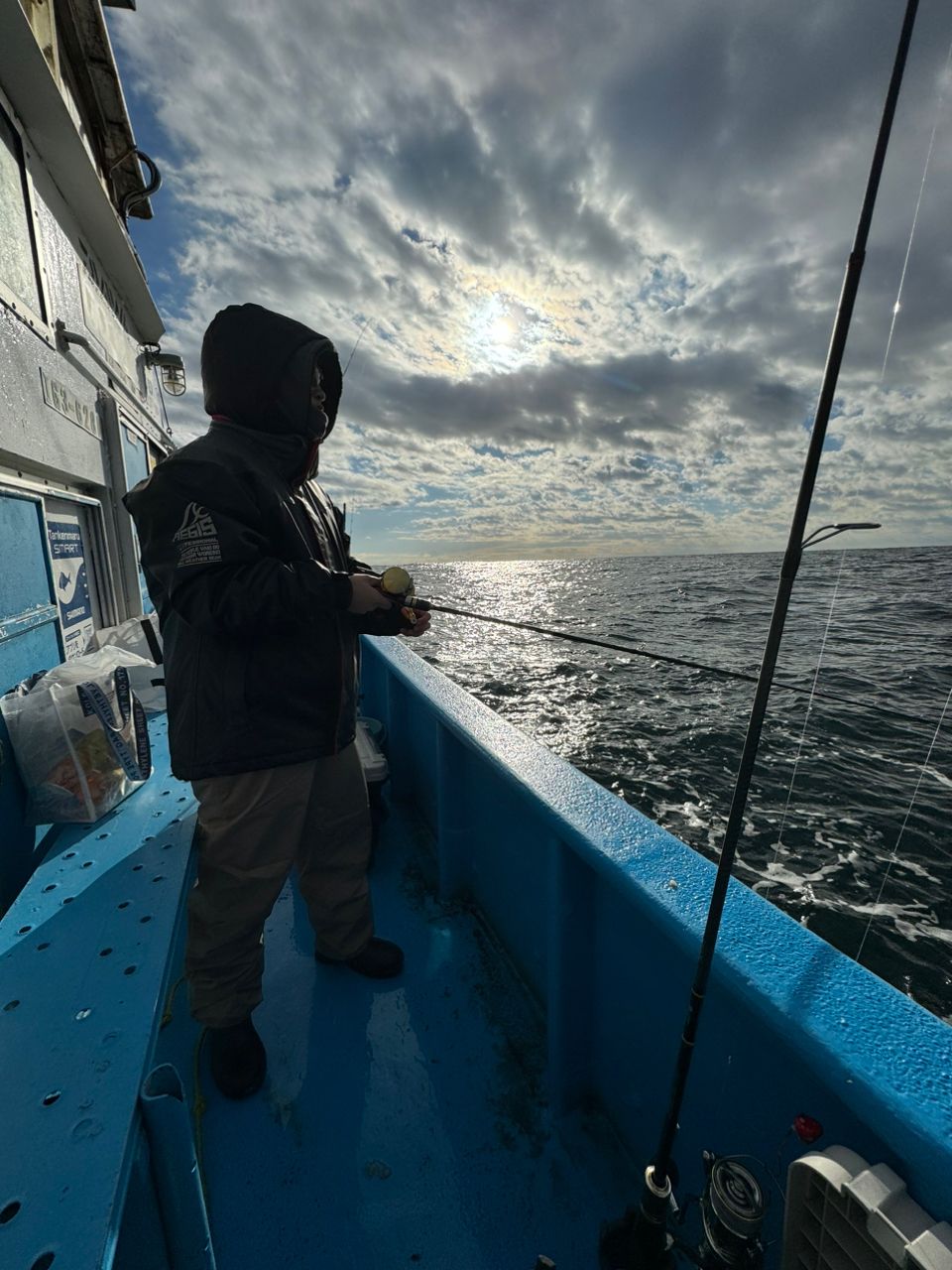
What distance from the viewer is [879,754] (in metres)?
7.23

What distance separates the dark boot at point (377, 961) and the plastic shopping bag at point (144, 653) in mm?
1511

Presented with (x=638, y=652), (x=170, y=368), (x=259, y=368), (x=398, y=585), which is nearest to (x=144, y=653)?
(x=259, y=368)

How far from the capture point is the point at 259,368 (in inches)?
67.1

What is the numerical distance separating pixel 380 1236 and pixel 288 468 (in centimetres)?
211

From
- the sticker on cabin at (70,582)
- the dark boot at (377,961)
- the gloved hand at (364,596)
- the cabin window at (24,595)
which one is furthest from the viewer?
the sticker on cabin at (70,582)

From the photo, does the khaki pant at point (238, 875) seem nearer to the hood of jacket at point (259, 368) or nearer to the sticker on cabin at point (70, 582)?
the hood of jacket at point (259, 368)

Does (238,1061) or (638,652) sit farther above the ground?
(638,652)

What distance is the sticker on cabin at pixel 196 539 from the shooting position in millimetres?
1419

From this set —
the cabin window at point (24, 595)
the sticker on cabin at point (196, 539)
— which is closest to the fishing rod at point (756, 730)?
the sticker on cabin at point (196, 539)

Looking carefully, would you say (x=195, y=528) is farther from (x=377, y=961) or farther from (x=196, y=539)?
(x=377, y=961)

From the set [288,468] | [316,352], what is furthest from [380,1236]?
[316,352]

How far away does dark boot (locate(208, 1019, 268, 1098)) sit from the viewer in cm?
170

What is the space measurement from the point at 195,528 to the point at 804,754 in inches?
311

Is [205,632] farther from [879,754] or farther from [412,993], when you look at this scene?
[879,754]
